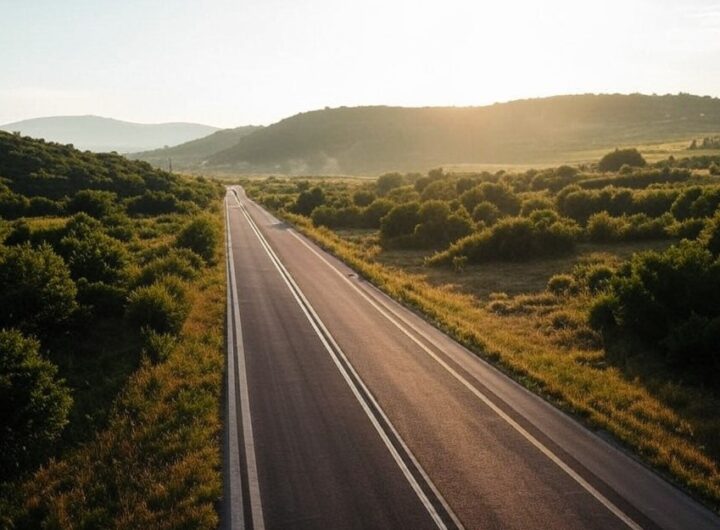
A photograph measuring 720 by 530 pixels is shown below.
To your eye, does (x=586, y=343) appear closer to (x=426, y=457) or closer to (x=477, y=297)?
(x=477, y=297)

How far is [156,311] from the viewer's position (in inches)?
811

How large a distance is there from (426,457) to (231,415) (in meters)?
4.99

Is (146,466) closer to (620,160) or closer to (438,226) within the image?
(438,226)

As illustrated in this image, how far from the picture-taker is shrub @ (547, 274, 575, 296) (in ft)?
90.3

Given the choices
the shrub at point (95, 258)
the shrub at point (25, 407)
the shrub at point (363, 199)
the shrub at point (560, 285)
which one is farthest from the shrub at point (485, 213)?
the shrub at point (25, 407)

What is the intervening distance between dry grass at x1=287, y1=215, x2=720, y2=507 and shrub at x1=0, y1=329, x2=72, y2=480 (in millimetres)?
12279

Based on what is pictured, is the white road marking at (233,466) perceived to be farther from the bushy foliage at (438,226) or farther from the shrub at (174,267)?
the bushy foliage at (438,226)

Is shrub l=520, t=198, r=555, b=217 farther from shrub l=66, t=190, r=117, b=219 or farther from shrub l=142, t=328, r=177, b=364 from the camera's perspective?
shrub l=142, t=328, r=177, b=364

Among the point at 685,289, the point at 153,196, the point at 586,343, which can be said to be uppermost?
the point at 153,196

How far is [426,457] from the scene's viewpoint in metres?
11.6

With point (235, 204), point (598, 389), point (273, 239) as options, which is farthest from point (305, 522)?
point (235, 204)

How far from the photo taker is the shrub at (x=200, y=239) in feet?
117

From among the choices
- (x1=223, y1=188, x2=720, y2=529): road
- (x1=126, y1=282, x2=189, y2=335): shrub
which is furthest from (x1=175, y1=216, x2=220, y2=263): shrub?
(x1=223, y1=188, x2=720, y2=529): road

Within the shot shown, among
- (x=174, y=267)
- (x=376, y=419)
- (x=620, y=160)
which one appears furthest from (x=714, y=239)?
(x=620, y=160)
